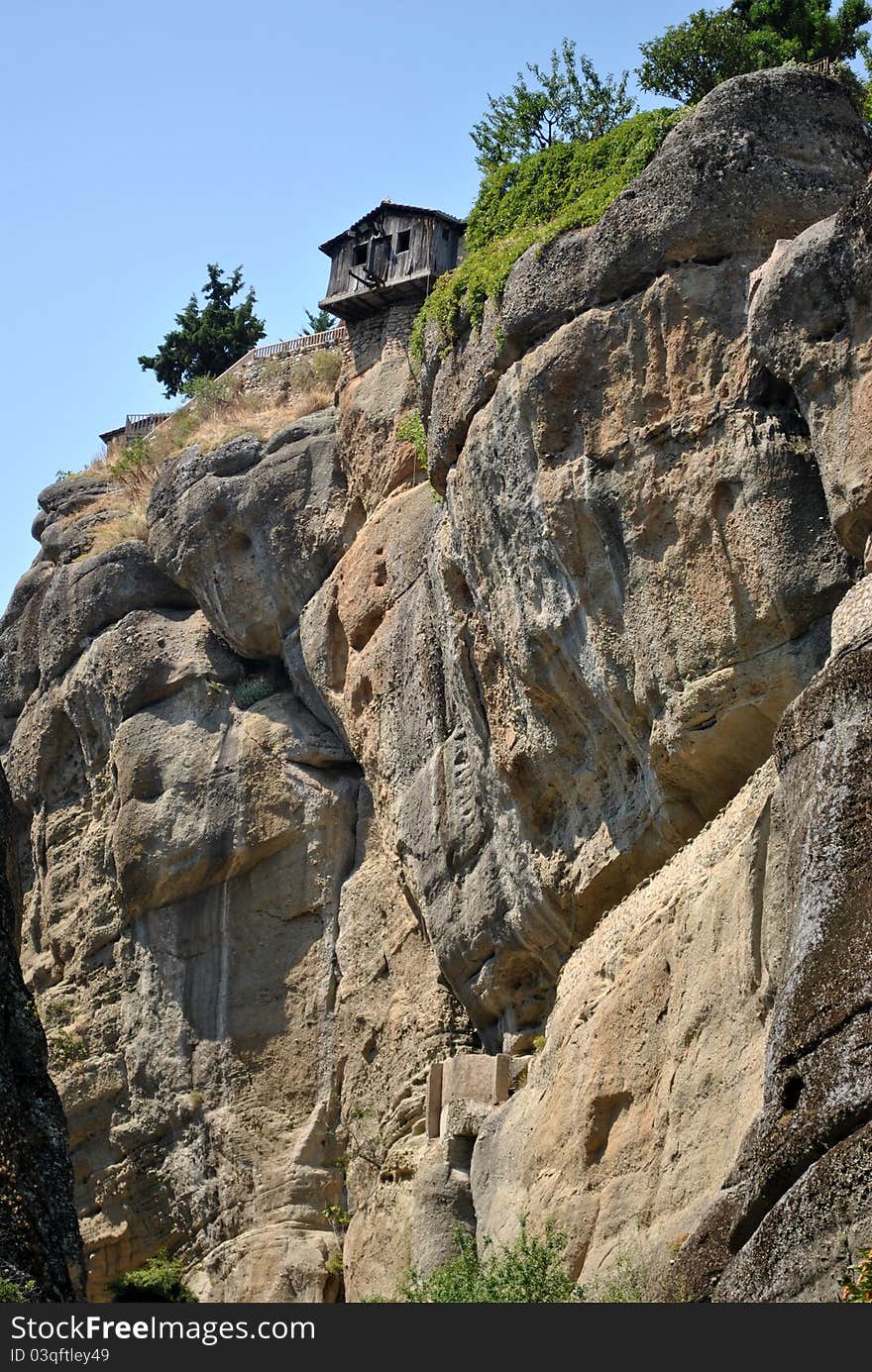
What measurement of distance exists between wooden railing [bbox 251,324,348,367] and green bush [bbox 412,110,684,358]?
32.8ft

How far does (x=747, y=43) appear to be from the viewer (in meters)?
28.2

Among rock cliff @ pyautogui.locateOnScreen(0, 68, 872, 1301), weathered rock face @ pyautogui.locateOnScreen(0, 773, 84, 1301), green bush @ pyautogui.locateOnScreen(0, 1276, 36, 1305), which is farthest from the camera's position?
weathered rock face @ pyautogui.locateOnScreen(0, 773, 84, 1301)

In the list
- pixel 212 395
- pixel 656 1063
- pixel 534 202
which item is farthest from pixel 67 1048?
pixel 656 1063

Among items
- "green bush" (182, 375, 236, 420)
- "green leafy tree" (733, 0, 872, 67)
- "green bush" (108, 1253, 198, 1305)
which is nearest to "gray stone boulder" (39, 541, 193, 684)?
"green bush" (182, 375, 236, 420)

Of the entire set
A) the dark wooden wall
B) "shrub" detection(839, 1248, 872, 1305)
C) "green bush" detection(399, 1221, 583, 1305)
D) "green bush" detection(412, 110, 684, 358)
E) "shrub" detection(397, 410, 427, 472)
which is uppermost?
the dark wooden wall

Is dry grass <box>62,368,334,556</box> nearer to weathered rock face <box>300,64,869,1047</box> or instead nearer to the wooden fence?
the wooden fence

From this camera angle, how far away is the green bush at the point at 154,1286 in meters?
27.9

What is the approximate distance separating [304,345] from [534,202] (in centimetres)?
1231

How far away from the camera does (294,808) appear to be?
3112cm

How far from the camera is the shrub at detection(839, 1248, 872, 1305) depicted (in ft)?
34.8

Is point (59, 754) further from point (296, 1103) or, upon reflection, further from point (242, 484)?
point (296, 1103)

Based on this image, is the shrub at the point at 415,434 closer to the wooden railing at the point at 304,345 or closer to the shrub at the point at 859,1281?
the wooden railing at the point at 304,345

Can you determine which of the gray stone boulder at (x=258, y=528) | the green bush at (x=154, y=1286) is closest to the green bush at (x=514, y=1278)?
the green bush at (x=154, y=1286)

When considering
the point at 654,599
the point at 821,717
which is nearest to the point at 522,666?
the point at 654,599
